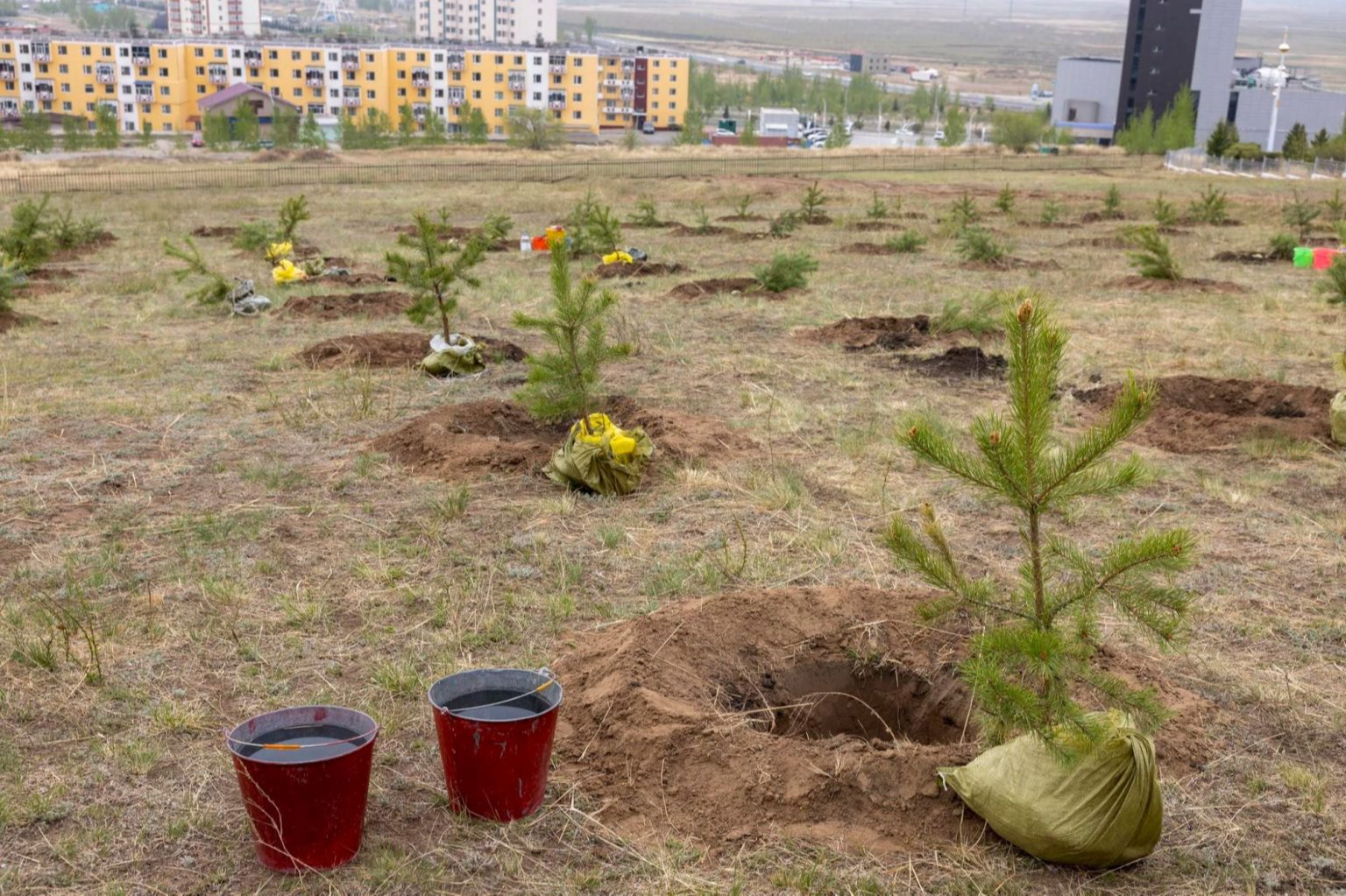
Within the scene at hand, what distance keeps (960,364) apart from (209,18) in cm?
20269

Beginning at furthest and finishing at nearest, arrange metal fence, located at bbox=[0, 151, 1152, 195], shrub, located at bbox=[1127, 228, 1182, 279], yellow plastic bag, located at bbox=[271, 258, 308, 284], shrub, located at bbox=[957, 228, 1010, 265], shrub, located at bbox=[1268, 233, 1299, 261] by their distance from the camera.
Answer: metal fence, located at bbox=[0, 151, 1152, 195] → shrub, located at bbox=[1268, 233, 1299, 261] → shrub, located at bbox=[957, 228, 1010, 265] → yellow plastic bag, located at bbox=[271, 258, 308, 284] → shrub, located at bbox=[1127, 228, 1182, 279]

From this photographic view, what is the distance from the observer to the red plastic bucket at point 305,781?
359cm

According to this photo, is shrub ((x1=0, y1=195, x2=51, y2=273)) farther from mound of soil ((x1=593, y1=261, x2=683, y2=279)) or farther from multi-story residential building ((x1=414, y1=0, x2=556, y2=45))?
multi-story residential building ((x1=414, y1=0, x2=556, y2=45))

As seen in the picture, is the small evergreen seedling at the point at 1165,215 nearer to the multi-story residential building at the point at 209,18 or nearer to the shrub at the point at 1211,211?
the shrub at the point at 1211,211

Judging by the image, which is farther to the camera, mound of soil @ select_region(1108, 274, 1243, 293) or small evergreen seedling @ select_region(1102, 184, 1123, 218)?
small evergreen seedling @ select_region(1102, 184, 1123, 218)

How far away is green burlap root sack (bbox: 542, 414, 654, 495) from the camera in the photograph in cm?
752

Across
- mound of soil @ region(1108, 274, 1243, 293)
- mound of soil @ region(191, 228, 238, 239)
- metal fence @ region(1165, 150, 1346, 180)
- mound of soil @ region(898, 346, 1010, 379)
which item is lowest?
mound of soil @ region(898, 346, 1010, 379)

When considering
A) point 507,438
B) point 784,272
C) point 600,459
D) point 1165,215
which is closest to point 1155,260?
point 784,272

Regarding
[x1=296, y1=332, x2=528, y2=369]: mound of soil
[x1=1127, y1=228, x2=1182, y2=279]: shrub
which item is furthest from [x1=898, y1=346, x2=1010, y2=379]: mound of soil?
[x1=1127, y1=228, x2=1182, y2=279]: shrub

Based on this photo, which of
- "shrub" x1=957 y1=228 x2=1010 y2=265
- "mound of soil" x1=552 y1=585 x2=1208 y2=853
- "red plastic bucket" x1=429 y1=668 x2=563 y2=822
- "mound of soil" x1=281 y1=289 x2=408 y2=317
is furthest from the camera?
"shrub" x1=957 y1=228 x2=1010 y2=265

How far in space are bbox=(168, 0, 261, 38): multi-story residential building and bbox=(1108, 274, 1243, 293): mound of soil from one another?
192 m

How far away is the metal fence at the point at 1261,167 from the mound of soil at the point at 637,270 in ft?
120

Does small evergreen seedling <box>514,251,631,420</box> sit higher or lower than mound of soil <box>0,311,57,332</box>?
higher

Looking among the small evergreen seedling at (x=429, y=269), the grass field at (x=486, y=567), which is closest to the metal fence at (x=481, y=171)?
the grass field at (x=486, y=567)
